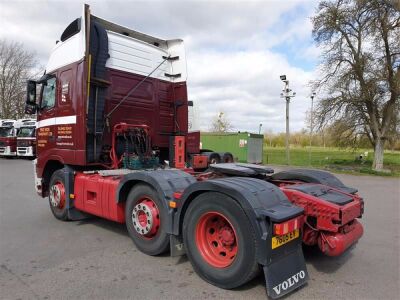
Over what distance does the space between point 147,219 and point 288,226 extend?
1.99m

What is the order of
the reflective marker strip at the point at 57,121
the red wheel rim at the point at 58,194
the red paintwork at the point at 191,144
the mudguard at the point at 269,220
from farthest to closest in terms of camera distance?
the red paintwork at the point at 191,144, the red wheel rim at the point at 58,194, the reflective marker strip at the point at 57,121, the mudguard at the point at 269,220

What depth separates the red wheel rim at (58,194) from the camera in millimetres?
6879

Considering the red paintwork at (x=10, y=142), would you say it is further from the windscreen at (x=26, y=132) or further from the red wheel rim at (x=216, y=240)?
the red wheel rim at (x=216, y=240)

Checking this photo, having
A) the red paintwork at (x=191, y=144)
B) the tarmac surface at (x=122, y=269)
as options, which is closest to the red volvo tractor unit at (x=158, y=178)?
the tarmac surface at (x=122, y=269)

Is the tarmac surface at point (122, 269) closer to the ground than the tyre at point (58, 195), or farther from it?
closer to the ground

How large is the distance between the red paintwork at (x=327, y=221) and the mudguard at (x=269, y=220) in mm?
272

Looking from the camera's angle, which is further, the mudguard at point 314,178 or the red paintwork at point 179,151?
the red paintwork at point 179,151

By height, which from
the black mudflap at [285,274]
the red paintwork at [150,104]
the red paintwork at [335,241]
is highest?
the red paintwork at [150,104]

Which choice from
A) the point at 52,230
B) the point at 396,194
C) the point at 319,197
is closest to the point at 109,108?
the point at 52,230

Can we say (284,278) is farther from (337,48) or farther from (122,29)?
(337,48)

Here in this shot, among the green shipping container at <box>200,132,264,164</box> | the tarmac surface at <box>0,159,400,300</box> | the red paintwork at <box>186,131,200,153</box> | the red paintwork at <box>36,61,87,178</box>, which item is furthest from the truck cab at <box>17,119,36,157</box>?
the tarmac surface at <box>0,159,400,300</box>

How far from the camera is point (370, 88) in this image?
64.6 feet

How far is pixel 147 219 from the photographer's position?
488cm

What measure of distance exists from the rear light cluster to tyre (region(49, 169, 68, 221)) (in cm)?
455
